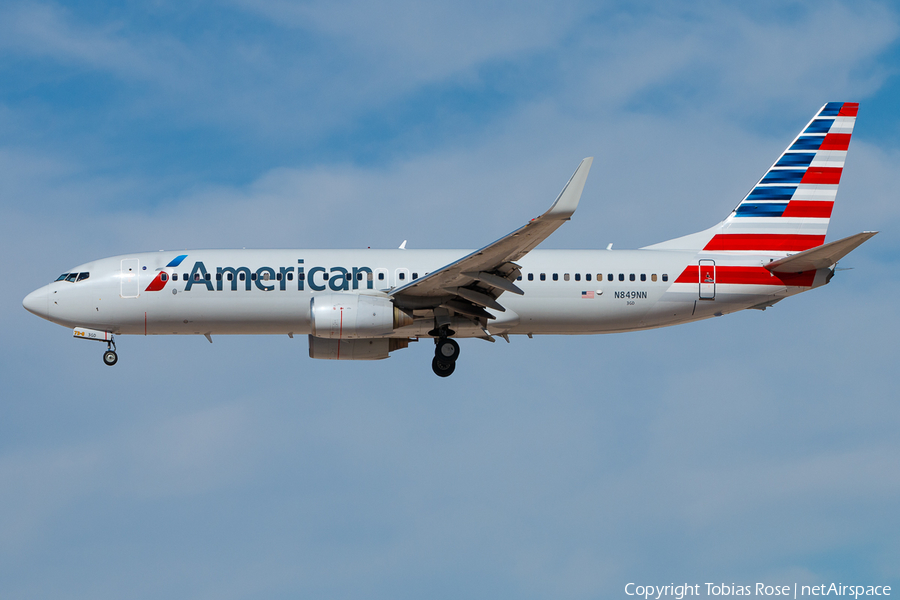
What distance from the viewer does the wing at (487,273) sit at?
Answer: 71.6ft

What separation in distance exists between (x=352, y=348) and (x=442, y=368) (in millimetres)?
2937

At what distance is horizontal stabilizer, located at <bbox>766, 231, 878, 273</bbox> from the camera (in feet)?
87.4

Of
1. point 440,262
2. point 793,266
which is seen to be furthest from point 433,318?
point 793,266

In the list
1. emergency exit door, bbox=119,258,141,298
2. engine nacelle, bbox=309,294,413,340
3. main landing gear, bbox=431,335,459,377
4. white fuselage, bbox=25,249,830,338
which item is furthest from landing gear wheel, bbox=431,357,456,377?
emergency exit door, bbox=119,258,141,298

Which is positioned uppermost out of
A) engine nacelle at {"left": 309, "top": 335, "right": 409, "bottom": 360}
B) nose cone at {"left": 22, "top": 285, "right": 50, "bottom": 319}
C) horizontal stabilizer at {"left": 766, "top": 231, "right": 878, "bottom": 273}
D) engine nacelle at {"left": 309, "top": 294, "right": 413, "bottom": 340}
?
horizontal stabilizer at {"left": 766, "top": 231, "right": 878, "bottom": 273}

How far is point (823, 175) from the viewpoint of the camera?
103 feet

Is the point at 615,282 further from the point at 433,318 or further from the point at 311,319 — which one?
the point at 311,319

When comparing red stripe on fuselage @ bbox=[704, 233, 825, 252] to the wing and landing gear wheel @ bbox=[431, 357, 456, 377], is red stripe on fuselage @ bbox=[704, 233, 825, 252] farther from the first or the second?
landing gear wheel @ bbox=[431, 357, 456, 377]

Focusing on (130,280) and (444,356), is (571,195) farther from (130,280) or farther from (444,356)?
(130,280)

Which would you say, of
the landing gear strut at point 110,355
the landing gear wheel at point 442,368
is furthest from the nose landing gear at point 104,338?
the landing gear wheel at point 442,368

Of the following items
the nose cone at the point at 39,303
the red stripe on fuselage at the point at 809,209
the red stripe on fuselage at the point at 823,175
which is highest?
the red stripe on fuselage at the point at 823,175

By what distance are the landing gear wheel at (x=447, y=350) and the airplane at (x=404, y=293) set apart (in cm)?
3

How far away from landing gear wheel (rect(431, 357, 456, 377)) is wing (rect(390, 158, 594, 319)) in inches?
67.0

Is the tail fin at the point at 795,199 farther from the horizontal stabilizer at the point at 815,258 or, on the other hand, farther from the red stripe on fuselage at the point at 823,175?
the horizontal stabilizer at the point at 815,258
